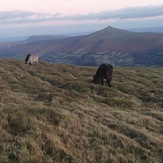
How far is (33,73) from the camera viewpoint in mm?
41125

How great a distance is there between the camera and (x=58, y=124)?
43.3ft

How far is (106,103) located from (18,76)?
15743 mm

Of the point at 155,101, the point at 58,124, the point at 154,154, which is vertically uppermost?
the point at 58,124

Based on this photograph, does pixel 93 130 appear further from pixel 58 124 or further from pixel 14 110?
pixel 14 110

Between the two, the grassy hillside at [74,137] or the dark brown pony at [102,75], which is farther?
the dark brown pony at [102,75]

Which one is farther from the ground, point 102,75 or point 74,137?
point 74,137

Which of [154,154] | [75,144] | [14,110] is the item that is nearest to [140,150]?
[154,154]

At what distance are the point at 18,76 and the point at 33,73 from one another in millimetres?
5162

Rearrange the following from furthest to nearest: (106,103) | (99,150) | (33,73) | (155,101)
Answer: (33,73) → (155,101) → (106,103) → (99,150)

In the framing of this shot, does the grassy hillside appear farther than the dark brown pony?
No

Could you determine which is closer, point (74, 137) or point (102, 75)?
point (74, 137)

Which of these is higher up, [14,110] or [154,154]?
[14,110]

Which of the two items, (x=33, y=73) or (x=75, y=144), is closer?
(x=75, y=144)

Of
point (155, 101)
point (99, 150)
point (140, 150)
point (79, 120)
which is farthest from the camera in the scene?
point (155, 101)
